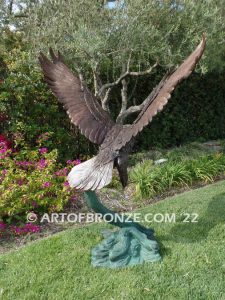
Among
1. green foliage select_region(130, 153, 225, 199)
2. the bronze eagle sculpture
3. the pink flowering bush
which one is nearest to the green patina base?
the bronze eagle sculpture

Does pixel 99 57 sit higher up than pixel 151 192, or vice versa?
pixel 99 57

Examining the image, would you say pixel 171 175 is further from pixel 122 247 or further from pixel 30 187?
pixel 122 247

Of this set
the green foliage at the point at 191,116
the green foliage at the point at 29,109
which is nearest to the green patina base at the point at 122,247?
the green foliage at the point at 29,109

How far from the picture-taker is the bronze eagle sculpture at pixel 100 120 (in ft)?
10.2

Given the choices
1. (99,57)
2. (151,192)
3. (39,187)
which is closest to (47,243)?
(39,187)

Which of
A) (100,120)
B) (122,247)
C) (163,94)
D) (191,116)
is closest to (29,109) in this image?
(100,120)

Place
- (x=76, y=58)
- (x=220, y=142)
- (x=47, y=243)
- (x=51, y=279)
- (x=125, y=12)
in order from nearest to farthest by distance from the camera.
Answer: (x=51, y=279), (x=47, y=243), (x=125, y=12), (x=76, y=58), (x=220, y=142)

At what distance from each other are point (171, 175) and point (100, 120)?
3.14 meters

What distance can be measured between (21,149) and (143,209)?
2.61 meters

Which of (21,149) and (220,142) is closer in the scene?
(21,149)

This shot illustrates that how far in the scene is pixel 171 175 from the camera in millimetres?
6523

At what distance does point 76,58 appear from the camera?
21.8 ft

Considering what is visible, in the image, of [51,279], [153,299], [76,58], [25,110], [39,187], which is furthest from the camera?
[25,110]

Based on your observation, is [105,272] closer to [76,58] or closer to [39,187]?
[39,187]
